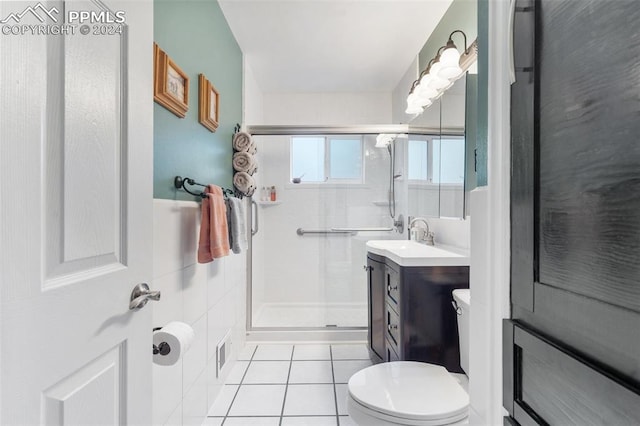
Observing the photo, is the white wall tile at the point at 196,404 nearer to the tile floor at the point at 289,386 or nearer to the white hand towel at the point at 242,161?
the tile floor at the point at 289,386

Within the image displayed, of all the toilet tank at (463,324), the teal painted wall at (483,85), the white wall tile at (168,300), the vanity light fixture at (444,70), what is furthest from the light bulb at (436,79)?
the white wall tile at (168,300)

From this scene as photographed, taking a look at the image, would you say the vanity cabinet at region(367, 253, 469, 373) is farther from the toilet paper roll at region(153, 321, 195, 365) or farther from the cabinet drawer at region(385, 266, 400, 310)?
the toilet paper roll at region(153, 321, 195, 365)

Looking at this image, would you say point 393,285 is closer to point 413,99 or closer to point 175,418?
point 175,418

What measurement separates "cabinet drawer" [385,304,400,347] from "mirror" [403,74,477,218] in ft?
2.16

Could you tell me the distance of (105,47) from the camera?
0.70m

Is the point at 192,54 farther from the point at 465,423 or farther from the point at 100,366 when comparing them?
the point at 465,423

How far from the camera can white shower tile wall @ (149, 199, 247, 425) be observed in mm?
1201

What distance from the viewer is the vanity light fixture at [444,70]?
1.66m

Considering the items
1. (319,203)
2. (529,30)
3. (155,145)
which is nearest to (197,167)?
(155,145)

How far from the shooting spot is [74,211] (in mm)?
605

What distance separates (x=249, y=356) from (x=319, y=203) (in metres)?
1.56

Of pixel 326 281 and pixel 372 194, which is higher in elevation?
pixel 372 194

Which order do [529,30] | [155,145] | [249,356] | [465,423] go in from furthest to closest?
[249,356], [155,145], [465,423], [529,30]

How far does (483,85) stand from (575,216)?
45cm
